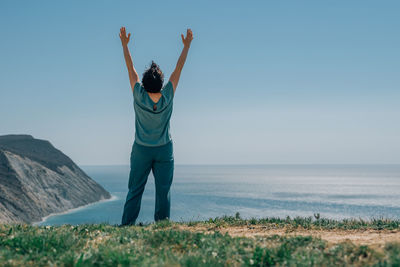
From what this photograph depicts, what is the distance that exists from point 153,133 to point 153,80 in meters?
0.98

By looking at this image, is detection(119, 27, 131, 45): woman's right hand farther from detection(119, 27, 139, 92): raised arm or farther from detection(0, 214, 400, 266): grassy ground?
detection(0, 214, 400, 266): grassy ground

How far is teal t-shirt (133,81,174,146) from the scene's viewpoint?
20.9 ft

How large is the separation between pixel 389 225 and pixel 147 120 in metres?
4.88

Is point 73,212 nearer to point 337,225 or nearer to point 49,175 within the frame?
point 49,175

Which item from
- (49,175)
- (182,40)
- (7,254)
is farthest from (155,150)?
(49,175)

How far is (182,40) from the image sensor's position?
22.4 ft

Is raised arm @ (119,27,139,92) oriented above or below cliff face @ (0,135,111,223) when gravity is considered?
above

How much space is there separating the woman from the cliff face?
183ft

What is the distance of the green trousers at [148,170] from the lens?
6.53m

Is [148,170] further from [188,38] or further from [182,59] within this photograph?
[188,38]

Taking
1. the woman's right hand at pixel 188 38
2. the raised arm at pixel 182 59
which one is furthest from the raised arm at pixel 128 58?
the woman's right hand at pixel 188 38

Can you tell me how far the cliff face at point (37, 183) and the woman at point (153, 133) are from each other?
55901 millimetres

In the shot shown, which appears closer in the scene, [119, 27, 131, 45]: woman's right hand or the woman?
the woman

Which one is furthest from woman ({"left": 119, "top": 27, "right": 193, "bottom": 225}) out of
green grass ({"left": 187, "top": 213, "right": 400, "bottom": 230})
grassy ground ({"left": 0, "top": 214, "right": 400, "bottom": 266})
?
grassy ground ({"left": 0, "top": 214, "right": 400, "bottom": 266})
